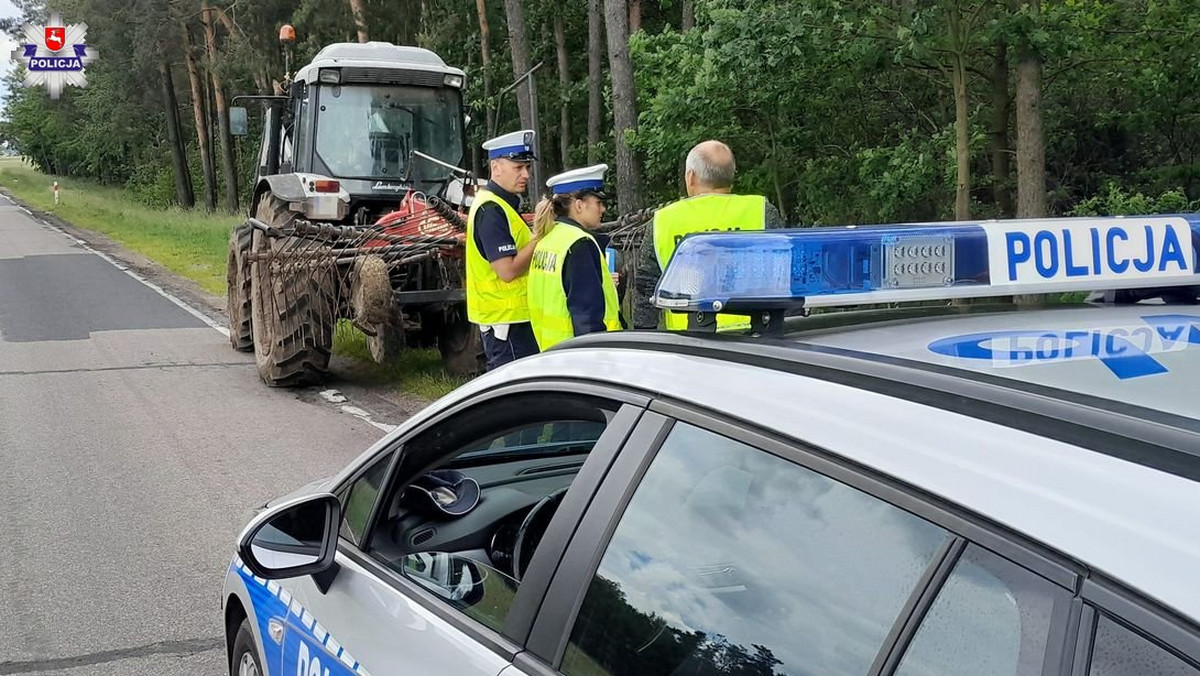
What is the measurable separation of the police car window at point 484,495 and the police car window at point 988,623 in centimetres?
77

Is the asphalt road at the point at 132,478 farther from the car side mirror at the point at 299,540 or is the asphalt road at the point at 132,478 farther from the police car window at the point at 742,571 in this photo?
the police car window at the point at 742,571

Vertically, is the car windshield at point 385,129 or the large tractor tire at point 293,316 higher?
the car windshield at point 385,129

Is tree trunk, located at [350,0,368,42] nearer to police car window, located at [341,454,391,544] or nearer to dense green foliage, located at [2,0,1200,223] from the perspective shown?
dense green foliage, located at [2,0,1200,223]

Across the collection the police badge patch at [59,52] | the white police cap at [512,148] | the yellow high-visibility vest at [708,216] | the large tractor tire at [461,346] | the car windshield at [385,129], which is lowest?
the large tractor tire at [461,346]

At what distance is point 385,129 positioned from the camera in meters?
11.2

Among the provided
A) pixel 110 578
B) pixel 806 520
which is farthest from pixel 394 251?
pixel 806 520

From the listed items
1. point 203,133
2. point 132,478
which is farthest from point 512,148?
point 203,133

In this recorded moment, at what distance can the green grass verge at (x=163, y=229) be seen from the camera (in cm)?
2261

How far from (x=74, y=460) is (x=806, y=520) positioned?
7145mm

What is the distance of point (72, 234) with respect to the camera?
33.1m

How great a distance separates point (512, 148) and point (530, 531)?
422cm

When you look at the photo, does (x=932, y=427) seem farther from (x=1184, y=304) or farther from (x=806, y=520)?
(x=1184, y=304)

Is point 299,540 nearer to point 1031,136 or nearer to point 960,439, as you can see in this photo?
point 960,439

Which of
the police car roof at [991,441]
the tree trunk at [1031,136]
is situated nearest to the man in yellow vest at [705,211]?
the police car roof at [991,441]
